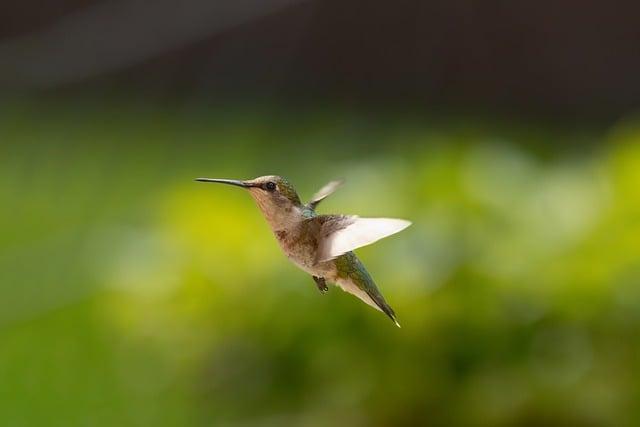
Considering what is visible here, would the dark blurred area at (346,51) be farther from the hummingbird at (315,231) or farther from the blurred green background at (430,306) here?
the hummingbird at (315,231)

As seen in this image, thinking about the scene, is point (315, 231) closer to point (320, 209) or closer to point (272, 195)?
point (272, 195)

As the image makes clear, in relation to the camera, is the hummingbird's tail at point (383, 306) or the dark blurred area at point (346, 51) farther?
the dark blurred area at point (346, 51)

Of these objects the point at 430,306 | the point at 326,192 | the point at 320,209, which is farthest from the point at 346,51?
the point at 326,192

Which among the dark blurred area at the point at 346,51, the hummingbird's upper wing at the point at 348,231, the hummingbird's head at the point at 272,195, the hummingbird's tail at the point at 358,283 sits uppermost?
the dark blurred area at the point at 346,51

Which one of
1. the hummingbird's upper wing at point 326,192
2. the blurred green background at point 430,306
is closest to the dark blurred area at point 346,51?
the blurred green background at point 430,306

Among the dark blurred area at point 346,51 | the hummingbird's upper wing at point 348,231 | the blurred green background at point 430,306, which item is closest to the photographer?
the hummingbird's upper wing at point 348,231

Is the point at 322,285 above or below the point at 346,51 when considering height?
below

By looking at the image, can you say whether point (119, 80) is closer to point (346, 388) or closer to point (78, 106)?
point (78, 106)

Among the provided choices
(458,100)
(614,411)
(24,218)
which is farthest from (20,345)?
(458,100)

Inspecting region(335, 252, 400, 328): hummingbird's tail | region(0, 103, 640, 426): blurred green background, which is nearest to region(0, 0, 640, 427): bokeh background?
region(0, 103, 640, 426): blurred green background
